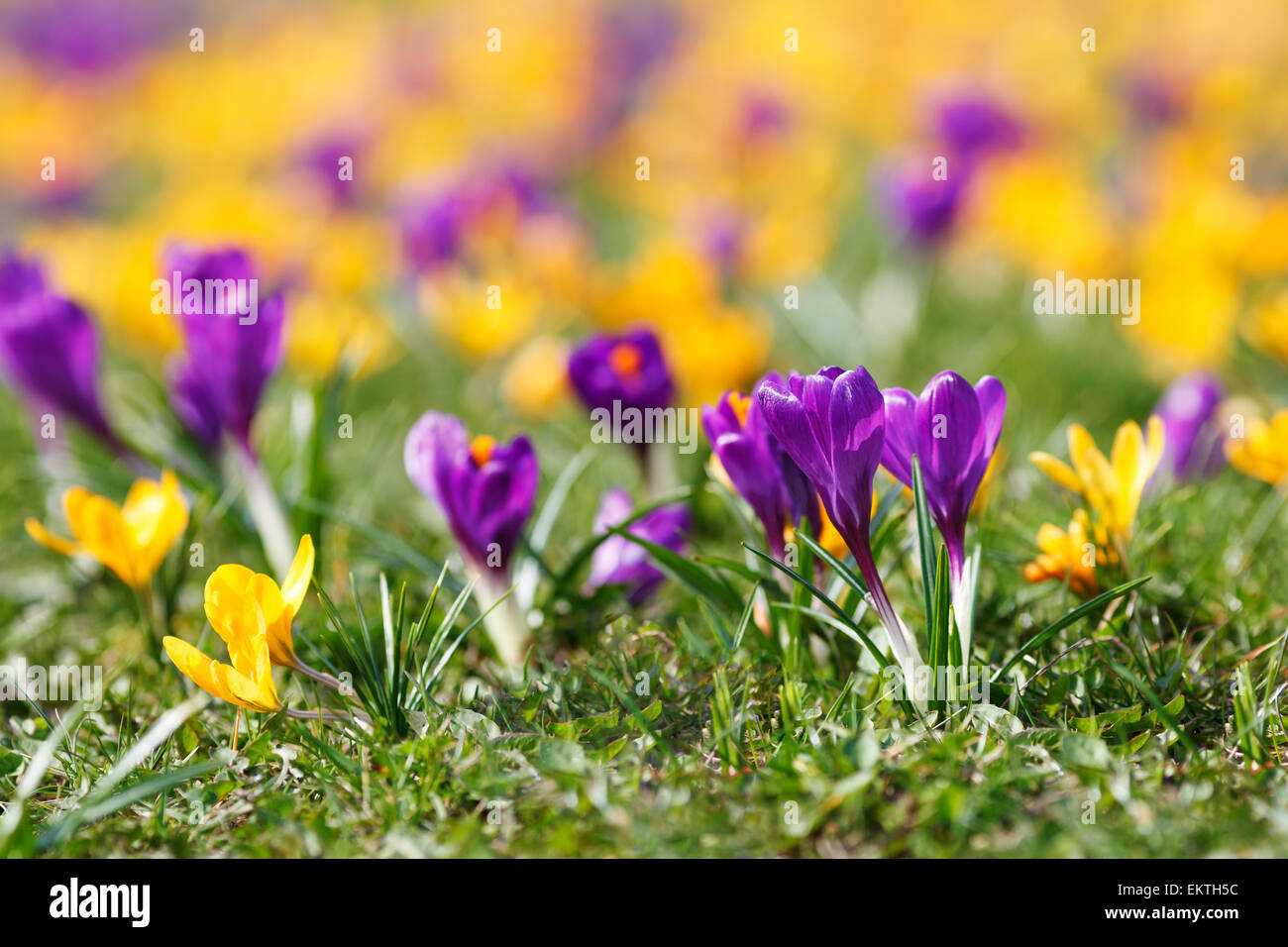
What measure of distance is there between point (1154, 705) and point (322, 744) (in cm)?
119

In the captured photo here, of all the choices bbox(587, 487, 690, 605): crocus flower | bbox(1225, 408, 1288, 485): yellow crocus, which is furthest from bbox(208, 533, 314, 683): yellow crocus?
bbox(1225, 408, 1288, 485): yellow crocus

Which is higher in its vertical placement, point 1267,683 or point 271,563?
point 271,563

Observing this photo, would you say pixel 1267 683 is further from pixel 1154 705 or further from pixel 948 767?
pixel 948 767

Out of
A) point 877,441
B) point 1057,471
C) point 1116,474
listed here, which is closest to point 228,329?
point 877,441

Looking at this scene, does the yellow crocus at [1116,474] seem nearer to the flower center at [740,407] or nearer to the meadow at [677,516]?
the meadow at [677,516]

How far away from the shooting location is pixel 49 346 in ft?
7.37

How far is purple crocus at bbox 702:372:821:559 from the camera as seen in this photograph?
1.59m

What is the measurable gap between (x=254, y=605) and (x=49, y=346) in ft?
3.62

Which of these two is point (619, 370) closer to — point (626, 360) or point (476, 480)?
point (626, 360)

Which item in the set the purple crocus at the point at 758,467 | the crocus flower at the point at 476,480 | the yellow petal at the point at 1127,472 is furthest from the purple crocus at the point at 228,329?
the yellow petal at the point at 1127,472
